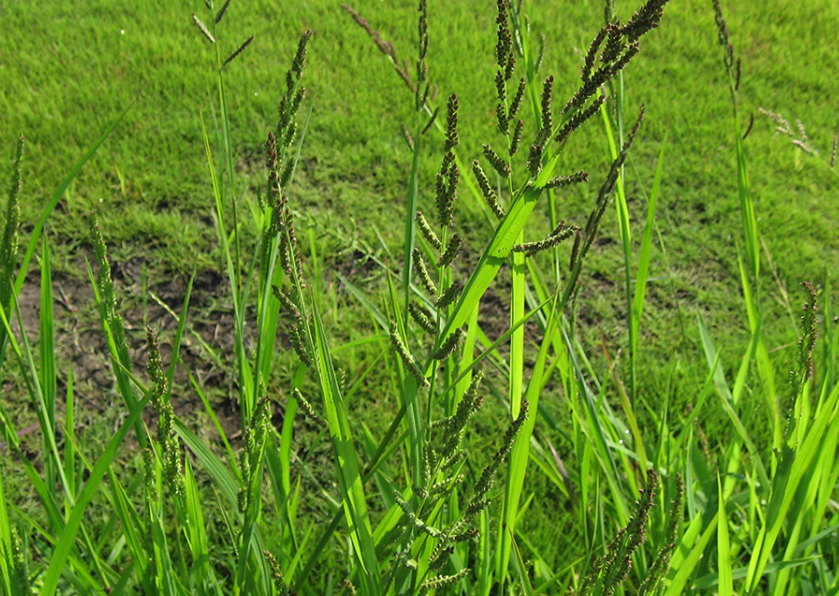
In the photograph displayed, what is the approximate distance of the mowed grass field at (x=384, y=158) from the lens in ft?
8.78

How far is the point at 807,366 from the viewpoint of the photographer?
3.01 feet

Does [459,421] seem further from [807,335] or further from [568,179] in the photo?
[807,335]

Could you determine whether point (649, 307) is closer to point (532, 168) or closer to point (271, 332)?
point (271, 332)

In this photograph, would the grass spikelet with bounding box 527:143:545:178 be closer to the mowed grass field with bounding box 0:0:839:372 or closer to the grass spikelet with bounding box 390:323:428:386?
the grass spikelet with bounding box 390:323:428:386

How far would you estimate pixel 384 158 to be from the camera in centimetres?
349

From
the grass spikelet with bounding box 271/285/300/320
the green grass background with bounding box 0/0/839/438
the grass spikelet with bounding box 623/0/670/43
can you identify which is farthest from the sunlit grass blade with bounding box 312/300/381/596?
the green grass background with bounding box 0/0/839/438

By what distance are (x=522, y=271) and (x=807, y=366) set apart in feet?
1.36

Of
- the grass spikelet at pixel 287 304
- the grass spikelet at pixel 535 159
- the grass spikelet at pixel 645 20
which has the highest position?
the grass spikelet at pixel 645 20

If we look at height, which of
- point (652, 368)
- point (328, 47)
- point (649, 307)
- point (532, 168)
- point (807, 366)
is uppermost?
point (328, 47)

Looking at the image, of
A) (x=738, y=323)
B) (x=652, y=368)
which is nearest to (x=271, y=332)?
(x=652, y=368)

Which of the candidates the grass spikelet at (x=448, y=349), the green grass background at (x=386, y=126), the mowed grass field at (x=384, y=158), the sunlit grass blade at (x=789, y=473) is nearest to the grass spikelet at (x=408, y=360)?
the grass spikelet at (x=448, y=349)

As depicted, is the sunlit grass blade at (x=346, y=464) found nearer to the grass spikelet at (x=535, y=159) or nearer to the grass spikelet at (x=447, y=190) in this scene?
the grass spikelet at (x=447, y=190)

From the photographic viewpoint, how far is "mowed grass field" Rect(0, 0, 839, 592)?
8.78ft

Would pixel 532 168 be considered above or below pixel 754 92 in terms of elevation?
below
